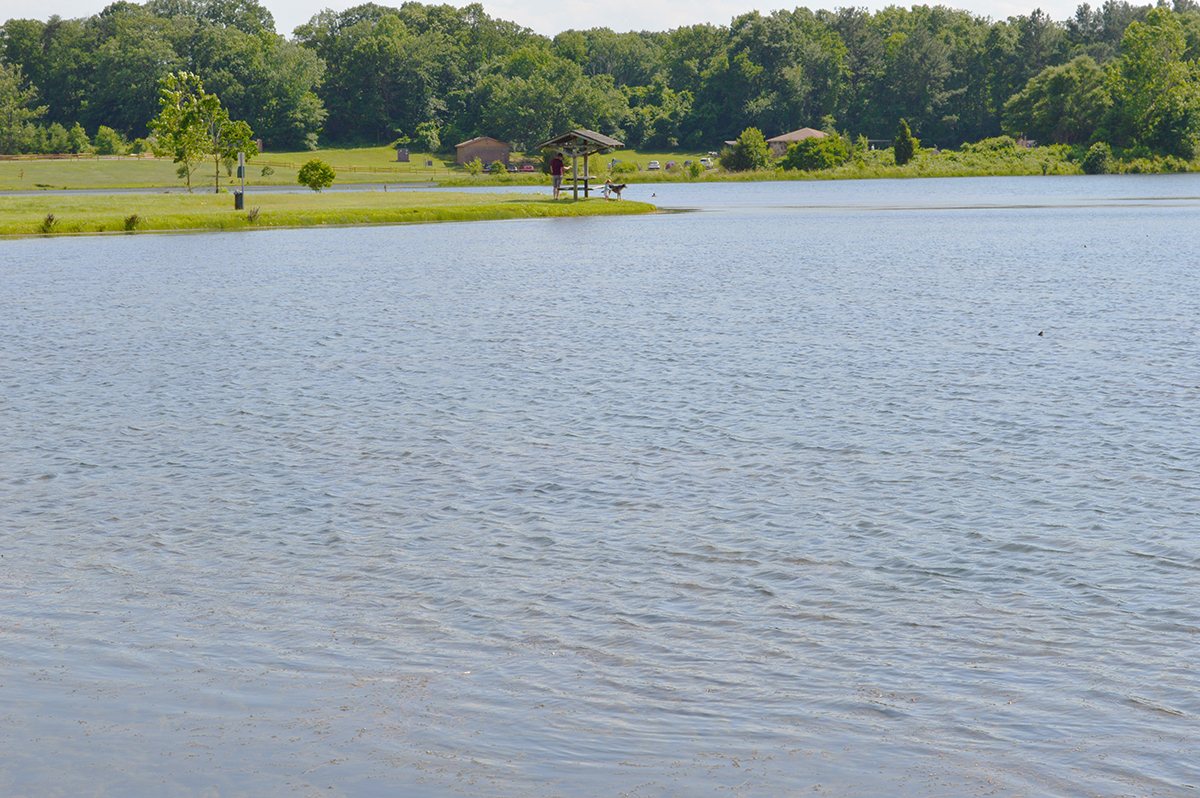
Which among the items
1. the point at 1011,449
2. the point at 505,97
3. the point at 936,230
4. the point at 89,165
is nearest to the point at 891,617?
the point at 1011,449

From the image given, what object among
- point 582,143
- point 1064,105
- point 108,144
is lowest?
point 582,143

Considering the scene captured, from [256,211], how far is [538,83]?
11511 cm

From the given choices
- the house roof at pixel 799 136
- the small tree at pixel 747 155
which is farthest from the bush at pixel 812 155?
the house roof at pixel 799 136

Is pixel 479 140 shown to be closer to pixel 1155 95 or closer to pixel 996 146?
pixel 996 146

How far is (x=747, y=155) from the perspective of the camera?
137375 millimetres

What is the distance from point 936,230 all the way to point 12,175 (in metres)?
82.2

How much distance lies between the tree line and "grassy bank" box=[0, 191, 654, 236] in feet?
299

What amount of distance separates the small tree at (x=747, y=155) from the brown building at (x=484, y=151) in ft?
110

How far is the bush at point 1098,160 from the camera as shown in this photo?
13862 cm

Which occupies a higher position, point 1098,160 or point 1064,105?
point 1064,105

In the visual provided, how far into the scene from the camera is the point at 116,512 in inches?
464

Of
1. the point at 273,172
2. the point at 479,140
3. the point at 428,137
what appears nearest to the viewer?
the point at 273,172

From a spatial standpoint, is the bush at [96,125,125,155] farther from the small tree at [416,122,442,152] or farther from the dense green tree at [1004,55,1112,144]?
the dense green tree at [1004,55,1112,144]

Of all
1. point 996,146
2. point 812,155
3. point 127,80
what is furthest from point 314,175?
point 127,80
